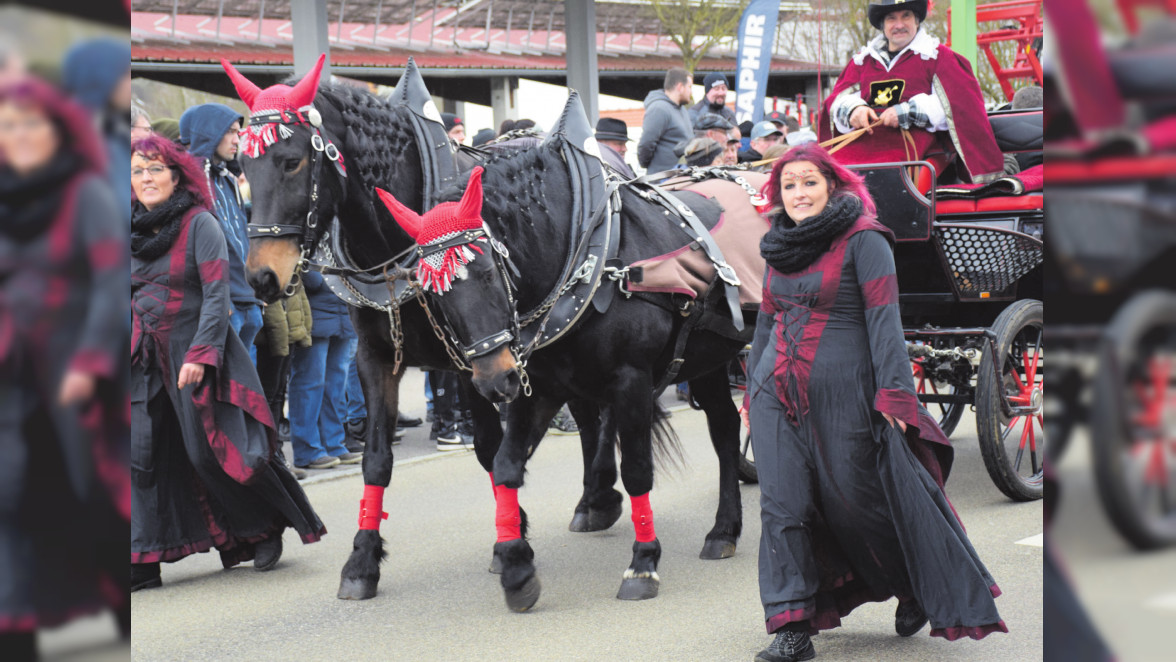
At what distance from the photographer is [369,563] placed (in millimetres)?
4922

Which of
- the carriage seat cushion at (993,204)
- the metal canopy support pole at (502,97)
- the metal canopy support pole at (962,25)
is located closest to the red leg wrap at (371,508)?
the carriage seat cushion at (993,204)

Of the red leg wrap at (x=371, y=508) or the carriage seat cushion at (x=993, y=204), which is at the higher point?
the carriage seat cushion at (x=993, y=204)

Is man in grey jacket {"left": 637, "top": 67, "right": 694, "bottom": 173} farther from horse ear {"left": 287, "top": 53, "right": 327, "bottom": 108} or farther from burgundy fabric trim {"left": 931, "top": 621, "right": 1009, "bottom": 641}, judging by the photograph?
burgundy fabric trim {"left": 931, "top": 621, "right": 1009, "bottom": 641}

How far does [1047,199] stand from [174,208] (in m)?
4.76

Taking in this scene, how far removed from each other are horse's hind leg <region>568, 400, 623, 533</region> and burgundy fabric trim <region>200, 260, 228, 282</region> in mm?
1833

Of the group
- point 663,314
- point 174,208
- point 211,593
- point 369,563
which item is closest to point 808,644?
point 663,314

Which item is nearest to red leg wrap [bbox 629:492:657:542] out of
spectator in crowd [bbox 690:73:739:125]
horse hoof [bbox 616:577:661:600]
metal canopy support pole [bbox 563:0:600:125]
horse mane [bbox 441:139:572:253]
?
horse hoof [bbox 616:577:661:600]

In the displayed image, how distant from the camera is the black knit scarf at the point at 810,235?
389cm

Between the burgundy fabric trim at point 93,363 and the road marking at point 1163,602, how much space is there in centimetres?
76

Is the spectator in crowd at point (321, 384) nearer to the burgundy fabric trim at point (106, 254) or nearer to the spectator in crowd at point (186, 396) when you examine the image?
the spectator in crowd at point (186, 396)

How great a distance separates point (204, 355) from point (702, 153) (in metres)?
4.59

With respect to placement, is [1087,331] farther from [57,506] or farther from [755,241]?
[755,241]

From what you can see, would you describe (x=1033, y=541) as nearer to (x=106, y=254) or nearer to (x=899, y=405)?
(x=899, y=405)

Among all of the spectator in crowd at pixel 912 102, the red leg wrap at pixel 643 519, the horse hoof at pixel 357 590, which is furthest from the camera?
the spectator in crowd at pixel 912 102
